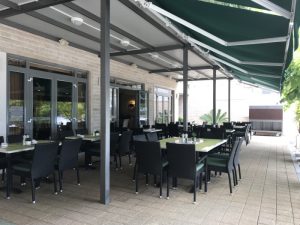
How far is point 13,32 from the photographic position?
5.73 m

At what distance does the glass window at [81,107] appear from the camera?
7.70 m

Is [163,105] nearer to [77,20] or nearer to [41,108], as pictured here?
[41,108]

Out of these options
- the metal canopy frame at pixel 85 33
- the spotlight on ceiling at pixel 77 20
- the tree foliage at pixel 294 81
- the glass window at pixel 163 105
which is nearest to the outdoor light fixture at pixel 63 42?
the metal canopy frame at pixel 85 33

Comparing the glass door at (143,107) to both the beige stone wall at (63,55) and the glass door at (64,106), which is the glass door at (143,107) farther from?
the glass door at (64,106)

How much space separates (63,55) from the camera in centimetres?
702

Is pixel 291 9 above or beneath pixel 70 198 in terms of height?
above

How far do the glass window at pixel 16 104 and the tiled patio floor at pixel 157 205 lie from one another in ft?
6.34

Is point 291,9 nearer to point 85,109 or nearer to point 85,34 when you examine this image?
point 85,34

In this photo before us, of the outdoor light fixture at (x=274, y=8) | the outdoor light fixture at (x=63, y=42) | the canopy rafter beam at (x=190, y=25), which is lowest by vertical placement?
the outdoor light fixture at (x=274, y=8)

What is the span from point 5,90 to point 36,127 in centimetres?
126

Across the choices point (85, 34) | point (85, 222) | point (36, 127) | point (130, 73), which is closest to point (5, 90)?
point (36, 127)

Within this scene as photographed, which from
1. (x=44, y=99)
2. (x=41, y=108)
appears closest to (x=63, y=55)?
(x=44, y=99)

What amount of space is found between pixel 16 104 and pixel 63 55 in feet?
6.51

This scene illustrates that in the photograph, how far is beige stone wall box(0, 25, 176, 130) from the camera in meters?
5.71
